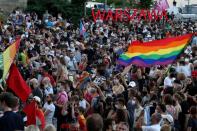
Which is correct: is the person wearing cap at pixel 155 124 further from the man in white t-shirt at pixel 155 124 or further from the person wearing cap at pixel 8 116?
the person wearing cap at pixel 8 116

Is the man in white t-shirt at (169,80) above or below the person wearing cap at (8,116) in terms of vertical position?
below

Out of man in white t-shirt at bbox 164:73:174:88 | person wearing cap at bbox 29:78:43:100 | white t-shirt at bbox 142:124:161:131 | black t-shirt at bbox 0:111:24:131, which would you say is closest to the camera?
black t-shirt at bbox 0:111:24:131

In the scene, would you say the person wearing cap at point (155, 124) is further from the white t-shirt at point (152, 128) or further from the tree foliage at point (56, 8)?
the tree foliage at point (56, 8)

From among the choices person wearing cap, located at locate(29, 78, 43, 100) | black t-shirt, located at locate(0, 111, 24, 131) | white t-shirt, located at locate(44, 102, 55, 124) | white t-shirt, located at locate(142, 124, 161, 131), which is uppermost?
black t-shirt, located at locate(0, 111, 24, 131)

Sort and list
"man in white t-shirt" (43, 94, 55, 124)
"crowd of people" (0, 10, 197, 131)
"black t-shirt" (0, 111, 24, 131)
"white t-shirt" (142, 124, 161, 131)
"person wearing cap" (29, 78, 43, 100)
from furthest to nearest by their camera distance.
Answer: "person wearing cap" (29, 78, 43, 100)
"man in white t-shirt" (43, 94, 55, 124)
"white t-shirt" (142, 124, 161, 131)
"crowd of people" (0, 10, 197, 131)
"black t-shirt" (0, 111, 24, 131)

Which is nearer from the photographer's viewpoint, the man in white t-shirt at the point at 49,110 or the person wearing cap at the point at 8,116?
the person wearing cap at the point at 8,116

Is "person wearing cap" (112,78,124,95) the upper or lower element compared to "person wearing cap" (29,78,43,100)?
lower

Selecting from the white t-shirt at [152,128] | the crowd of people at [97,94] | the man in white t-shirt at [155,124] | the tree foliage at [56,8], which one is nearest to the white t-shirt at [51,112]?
the crowd of people at [97,94]

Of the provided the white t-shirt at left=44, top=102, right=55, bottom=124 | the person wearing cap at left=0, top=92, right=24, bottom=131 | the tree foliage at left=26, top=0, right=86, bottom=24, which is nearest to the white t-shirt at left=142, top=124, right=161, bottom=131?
the person wearing cap at left=0, top=92, right=24, bottom=131

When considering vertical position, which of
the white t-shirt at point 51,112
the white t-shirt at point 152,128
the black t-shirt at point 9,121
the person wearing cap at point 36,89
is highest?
the black t-shirt at point 9,121

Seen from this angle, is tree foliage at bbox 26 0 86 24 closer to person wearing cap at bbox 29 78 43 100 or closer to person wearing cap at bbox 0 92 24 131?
person wearing cap at bbox 29 78 43 100

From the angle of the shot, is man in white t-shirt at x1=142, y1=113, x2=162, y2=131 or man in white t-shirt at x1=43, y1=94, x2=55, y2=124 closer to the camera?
man in white t-shirt at x1=142, y1=113, x2=162, y2=131

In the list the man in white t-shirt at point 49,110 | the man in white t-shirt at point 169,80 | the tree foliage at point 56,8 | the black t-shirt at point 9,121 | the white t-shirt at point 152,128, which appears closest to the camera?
the black t-shirt at point 9,121

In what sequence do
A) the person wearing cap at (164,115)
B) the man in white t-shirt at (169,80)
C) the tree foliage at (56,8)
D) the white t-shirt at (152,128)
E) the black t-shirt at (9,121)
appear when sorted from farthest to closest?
the tree foliage at (56,8)
the man in white t-shirt at (169,80)
the person wearing cap at (164,115)
the white t-shirt at (152,128)
the black t-shirt at (9,121)
